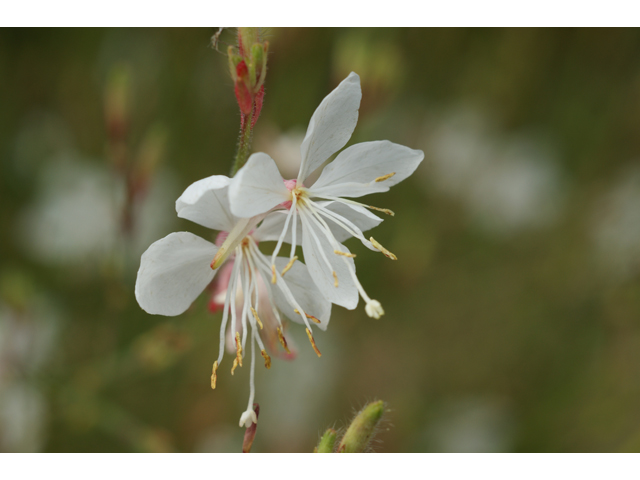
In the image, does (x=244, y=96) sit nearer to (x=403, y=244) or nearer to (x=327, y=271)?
(x=327, y=271)

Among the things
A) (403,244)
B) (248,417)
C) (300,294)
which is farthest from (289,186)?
(403,244)

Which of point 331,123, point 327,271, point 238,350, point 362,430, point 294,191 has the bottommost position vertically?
point 362,430

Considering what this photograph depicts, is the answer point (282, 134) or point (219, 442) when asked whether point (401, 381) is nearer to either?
point (219, 442)

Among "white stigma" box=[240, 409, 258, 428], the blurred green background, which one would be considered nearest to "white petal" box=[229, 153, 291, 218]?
"white stigma" box=[240, 409, 258, 428]

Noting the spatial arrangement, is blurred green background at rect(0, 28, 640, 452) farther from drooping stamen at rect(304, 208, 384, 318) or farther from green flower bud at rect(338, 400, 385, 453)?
green flower bud at rect(338, 400, 385, 453)

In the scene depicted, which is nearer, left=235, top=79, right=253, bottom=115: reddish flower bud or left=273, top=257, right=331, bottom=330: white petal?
left=235, top=79, right=253, bottom=115: reddish flower bud

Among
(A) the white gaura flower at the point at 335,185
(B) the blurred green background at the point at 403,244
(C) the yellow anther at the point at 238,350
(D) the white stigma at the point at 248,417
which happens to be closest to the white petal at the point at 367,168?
(A) the white gaura flower at the point at 335,185
